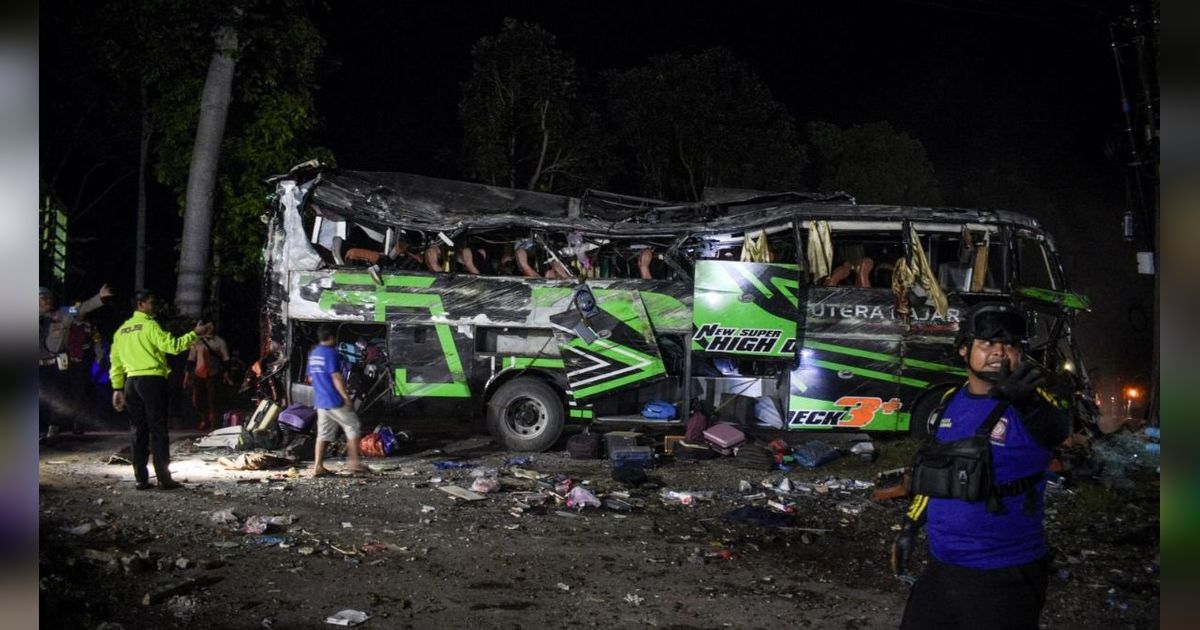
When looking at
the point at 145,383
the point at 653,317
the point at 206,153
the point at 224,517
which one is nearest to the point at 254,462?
the point at 145,383

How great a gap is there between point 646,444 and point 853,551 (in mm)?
4154

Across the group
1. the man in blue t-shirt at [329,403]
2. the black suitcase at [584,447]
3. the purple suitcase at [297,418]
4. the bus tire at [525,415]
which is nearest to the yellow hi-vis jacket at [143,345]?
the man in blue t-shirt at [329,403]

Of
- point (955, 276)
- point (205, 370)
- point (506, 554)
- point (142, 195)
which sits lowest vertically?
point (506, 554)

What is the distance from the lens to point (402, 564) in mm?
6504

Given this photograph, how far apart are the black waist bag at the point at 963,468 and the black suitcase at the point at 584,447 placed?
24.1 ft

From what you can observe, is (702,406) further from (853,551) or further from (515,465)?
(853,551)

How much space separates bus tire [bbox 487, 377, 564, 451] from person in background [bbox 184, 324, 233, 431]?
180 inches

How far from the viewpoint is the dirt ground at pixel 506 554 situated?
5543mm

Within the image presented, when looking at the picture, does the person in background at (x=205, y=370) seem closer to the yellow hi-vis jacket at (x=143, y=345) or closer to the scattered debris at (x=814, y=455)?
the yellow hi-vis jacket at (x=143, y=345)

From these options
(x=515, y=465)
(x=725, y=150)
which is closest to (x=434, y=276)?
(x=515, y=465)

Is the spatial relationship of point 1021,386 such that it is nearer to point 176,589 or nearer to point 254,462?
point 176,589

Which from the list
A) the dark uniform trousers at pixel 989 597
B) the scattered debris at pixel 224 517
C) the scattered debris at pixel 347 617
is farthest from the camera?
the scattered debris at pixel 224 517

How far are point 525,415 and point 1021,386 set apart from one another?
27.5 feet

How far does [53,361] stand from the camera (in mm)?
11602
